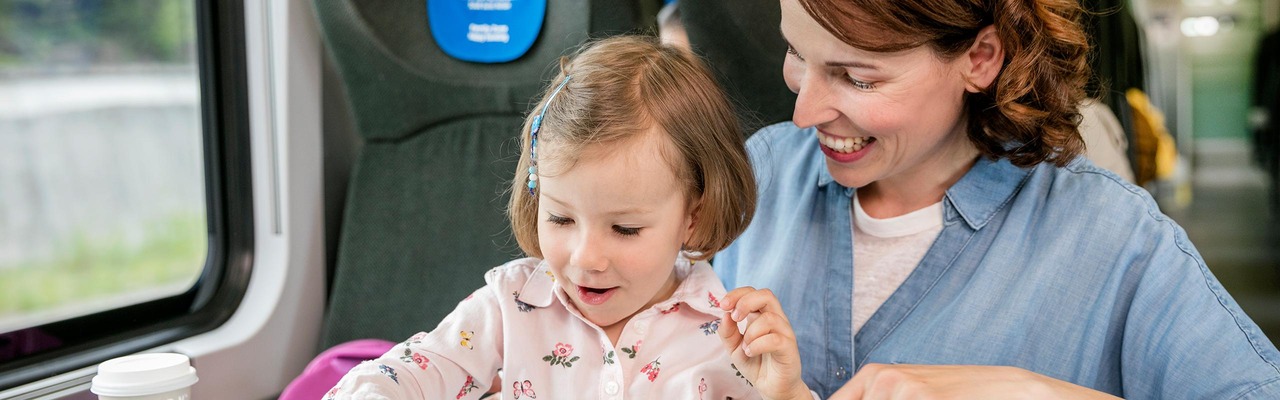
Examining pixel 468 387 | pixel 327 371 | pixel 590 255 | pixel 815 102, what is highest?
pixel 815 102

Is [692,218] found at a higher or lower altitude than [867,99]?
lower

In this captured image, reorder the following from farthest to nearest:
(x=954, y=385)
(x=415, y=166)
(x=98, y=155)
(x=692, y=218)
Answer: (x=98, y=155) < (x=415, y=166) < (x=692, y=218) < (x=954, y=385)

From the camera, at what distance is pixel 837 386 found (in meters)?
1.50

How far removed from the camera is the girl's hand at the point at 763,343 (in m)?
1.11

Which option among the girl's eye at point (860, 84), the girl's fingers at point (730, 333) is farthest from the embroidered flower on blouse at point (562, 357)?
the girl's eye at point (860, 84)

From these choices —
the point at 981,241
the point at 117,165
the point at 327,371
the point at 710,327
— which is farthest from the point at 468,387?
the point at 117,165

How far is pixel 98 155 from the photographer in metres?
2.23

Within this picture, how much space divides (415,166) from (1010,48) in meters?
1.18

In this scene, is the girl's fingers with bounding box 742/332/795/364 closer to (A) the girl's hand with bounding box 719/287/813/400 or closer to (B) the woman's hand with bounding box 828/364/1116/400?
(A) the girl's hand with bounding box 719/287/813/400

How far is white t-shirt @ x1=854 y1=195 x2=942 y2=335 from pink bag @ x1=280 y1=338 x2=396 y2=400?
810 millimetres

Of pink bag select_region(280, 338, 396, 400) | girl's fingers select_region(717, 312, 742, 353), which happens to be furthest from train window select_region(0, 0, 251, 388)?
girl's fingers select_region(717, 312, 742, 353)

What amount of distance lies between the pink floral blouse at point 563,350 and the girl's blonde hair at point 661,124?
0.24ft

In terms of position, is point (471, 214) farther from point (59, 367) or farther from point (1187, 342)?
point (1187, 342)

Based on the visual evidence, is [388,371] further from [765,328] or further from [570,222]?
[765,328]
